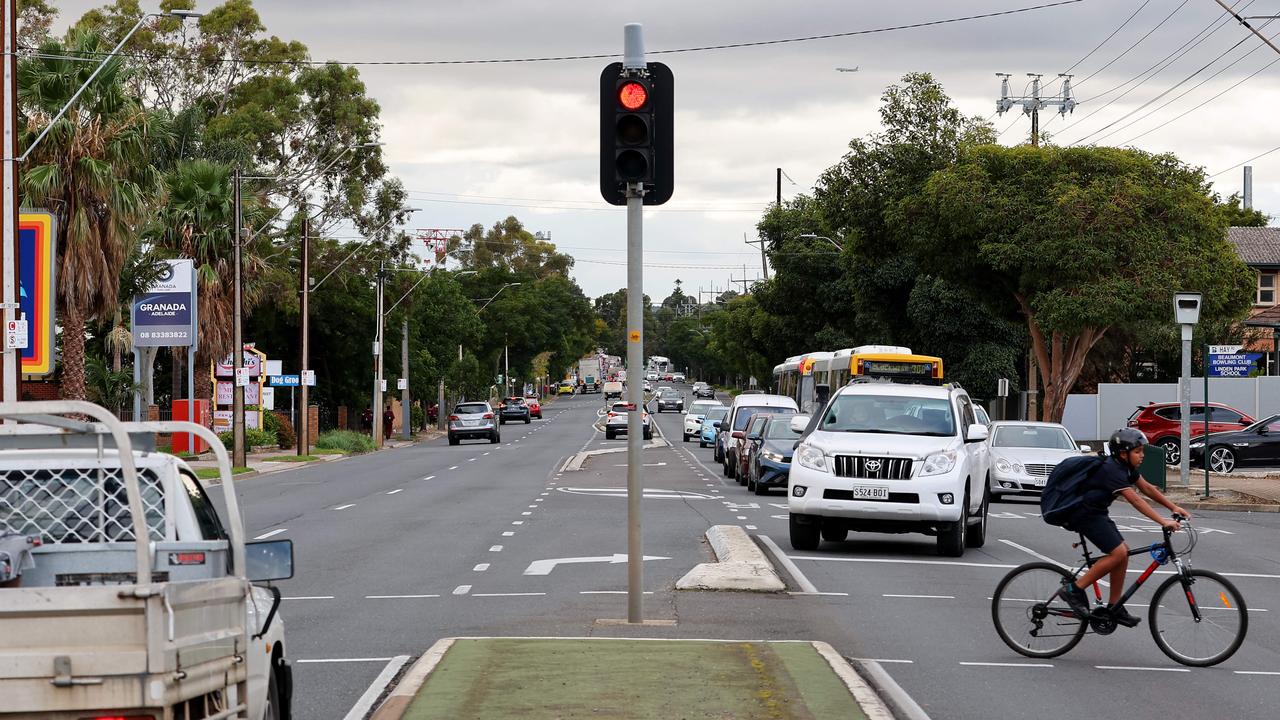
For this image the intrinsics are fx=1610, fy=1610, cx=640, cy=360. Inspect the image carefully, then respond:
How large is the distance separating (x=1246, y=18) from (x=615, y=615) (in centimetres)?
1773

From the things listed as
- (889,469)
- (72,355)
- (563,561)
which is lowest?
(563,561)

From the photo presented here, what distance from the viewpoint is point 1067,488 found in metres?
11.4

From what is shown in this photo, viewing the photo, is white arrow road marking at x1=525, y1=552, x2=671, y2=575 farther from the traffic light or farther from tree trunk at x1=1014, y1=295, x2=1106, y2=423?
tree trunk at x1=1014, y1=295, x2=1106, y2=423

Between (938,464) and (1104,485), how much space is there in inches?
270

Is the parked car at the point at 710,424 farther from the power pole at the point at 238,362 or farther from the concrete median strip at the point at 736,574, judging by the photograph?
the concrete median strip at the point at 736,574

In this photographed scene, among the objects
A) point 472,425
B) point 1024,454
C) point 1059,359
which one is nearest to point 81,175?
point 1024,454

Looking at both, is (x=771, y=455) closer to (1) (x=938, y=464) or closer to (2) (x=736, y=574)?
(1) (x=938, y=464)

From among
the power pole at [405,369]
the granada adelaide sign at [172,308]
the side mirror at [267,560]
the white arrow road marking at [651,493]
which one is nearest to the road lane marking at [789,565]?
the white arrow road marking at [651,493]

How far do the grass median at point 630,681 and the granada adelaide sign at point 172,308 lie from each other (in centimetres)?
3592

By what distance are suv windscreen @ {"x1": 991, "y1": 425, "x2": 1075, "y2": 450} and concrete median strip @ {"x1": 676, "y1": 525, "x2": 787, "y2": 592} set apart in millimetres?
Result: 14494

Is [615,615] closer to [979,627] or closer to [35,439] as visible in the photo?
[979,627]

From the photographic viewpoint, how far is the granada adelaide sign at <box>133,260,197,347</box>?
45.0 meters

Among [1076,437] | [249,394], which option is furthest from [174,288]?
[1076,437]

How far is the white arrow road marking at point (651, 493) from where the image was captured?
1150 inches
